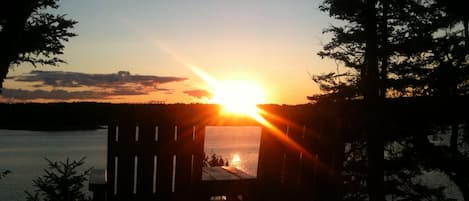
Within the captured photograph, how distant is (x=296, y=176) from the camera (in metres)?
4.47

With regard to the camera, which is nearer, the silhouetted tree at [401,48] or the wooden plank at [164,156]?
the wooden plank at [164,156]

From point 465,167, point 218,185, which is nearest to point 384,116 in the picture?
point 218,185

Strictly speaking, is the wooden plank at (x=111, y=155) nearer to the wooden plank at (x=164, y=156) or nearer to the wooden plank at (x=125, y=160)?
the wooden plank at (x=125, y=160)

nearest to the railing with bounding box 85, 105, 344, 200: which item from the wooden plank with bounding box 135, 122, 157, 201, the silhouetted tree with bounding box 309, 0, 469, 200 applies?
the wooden plank with bounding box 135, 122, 157, 201

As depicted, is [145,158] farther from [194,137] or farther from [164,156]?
[194,137]

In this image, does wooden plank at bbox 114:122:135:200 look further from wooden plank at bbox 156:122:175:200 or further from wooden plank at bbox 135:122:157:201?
wooden plank at bbox 156:122:175:200

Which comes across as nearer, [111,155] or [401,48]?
[111,155]

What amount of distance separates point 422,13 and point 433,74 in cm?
252

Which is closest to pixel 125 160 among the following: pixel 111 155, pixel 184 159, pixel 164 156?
pixel 111 155

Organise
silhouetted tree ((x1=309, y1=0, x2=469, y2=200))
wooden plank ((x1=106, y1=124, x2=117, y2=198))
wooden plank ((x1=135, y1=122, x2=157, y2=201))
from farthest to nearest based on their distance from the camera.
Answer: silhouetted tree ((x1=309, y1=0, x2=469, y2=200)) → wooden plank ((x1=135, y1=122, x2=157, y2=201)) → wooden plank ((x1=106, y1=124, x2=117, y2=198))

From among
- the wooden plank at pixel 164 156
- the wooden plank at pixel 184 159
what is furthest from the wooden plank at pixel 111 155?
the wooden plank at pixel 184 159

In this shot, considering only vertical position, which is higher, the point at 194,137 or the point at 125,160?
the point at 194,137

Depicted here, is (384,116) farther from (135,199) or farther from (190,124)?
(135,199)

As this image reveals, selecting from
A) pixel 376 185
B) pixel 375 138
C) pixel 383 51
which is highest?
pixel 383 51
